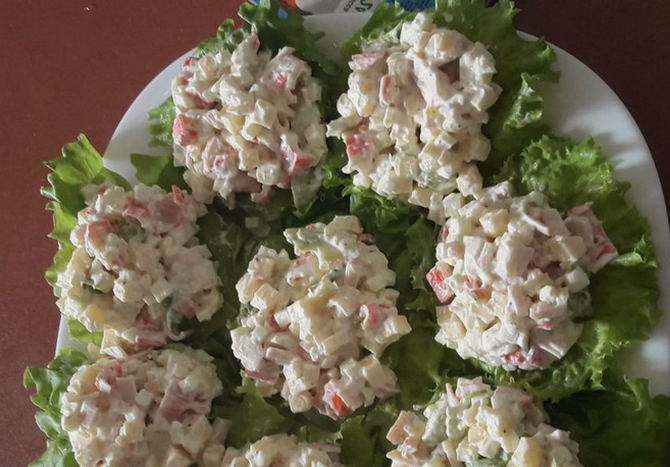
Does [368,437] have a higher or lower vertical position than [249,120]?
lower

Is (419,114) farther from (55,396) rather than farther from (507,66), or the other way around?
(55,396)

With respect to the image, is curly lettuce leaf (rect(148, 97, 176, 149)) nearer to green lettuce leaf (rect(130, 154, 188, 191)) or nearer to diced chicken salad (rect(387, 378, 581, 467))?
green lettuce leaf (rect(130, 154, 188, 191))

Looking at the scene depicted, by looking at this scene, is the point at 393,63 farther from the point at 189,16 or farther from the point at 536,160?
the point at 189,16

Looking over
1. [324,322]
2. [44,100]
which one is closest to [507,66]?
[324,322]

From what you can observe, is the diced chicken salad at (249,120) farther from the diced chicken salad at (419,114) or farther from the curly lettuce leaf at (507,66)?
the curly lettuce leaf at (507,66)

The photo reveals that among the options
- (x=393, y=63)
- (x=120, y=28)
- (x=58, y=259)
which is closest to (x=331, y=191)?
(x=393, y=63)

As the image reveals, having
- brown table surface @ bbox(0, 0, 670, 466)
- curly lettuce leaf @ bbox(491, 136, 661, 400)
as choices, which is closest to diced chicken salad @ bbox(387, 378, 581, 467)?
curly lettuce leaf @ bbox(491, 136, 661, 400)
